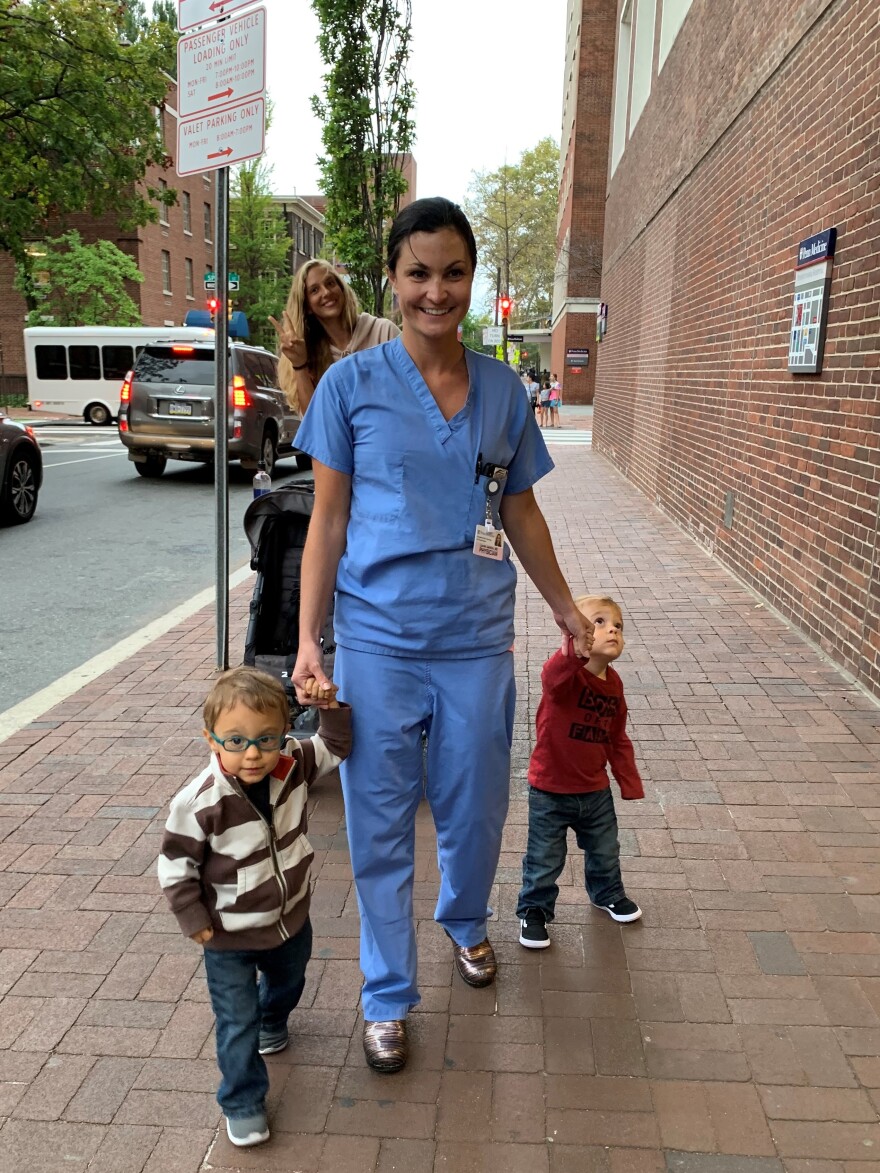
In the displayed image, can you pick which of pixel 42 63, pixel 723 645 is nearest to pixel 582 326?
pixel 42 63

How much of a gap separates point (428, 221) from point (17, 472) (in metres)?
9.51

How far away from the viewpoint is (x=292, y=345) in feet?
12.4

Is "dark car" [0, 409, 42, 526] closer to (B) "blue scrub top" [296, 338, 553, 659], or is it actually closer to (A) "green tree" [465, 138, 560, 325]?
(B) "blue scrub top" [296, 338, 553, 659]

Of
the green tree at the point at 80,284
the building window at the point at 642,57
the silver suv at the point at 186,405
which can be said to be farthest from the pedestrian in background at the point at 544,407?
the silver suv at the point at 186,405

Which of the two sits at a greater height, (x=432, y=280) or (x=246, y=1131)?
(x=432, y=280)

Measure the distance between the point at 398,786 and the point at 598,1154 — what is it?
942mm

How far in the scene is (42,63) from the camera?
17.9m

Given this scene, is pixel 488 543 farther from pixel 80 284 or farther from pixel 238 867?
pixel 80 284

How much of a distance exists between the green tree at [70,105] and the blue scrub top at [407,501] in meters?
18.2

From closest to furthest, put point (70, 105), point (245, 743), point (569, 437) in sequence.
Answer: point (245, 743), point (70, 105), point (569, 437)

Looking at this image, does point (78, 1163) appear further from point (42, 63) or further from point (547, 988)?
point (42, 63)

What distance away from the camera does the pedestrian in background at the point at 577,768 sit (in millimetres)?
2910

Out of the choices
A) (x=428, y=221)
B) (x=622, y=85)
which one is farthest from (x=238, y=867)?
(x=622, y=85)

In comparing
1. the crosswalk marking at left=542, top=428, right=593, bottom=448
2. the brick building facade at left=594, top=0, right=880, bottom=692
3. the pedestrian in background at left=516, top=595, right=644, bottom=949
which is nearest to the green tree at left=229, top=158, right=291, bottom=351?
the crosswalk marking at left=542, top=428, right=593, bottom=448
